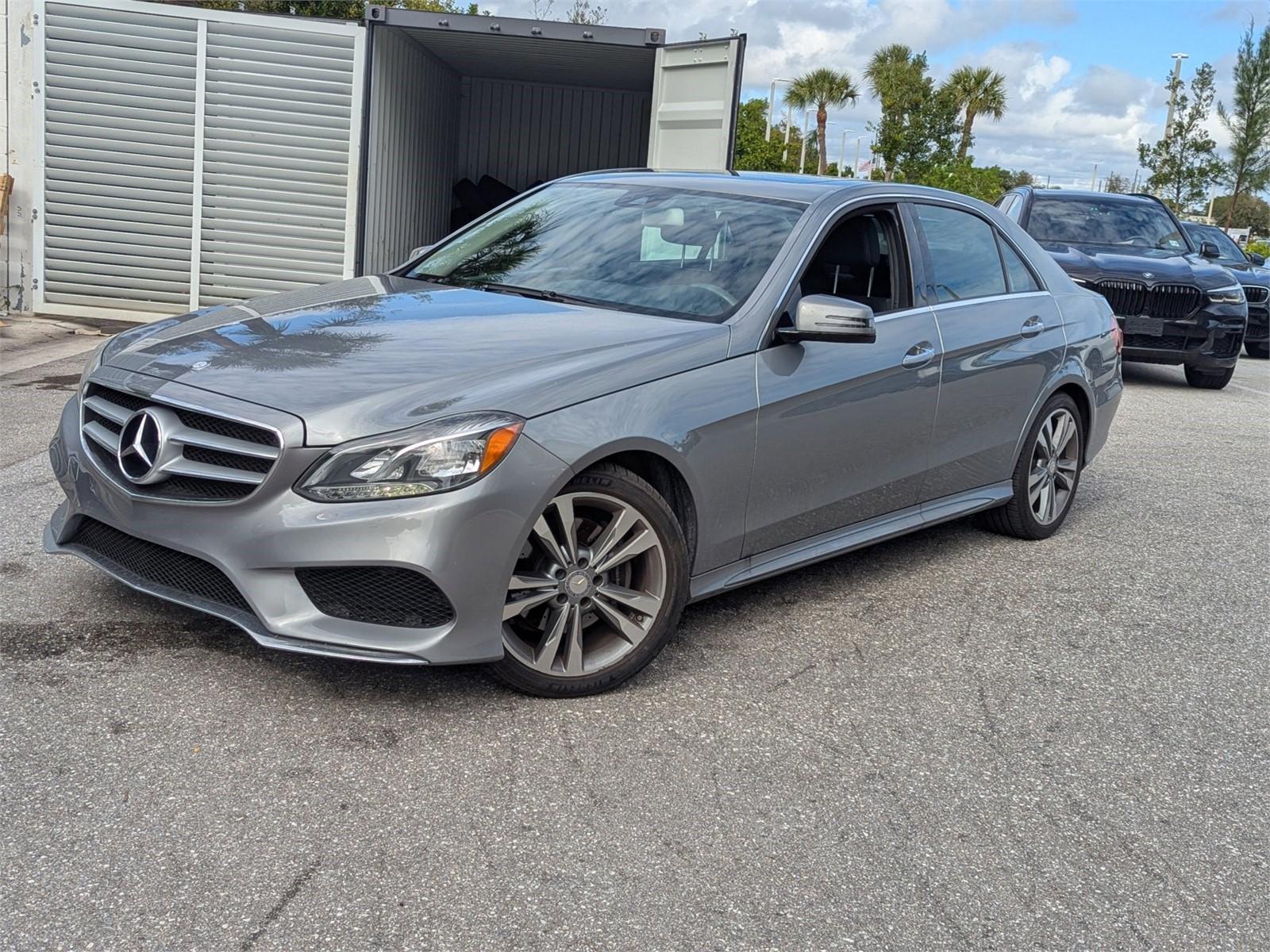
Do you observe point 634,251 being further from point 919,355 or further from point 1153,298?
point 1153,298

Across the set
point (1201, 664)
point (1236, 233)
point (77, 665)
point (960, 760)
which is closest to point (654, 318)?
point (960, 760)

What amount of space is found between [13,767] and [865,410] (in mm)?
2978

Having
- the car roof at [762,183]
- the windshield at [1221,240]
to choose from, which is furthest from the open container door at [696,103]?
the windshield at [1221,240]

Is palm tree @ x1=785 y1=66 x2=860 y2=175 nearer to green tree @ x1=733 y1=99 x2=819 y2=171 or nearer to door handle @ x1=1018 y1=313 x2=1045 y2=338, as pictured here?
green tree @ x1=733 y1=99 x2=819 y2=171

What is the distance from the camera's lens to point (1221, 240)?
62.4ft

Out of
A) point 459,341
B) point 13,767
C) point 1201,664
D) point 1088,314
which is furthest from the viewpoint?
point 1088,314

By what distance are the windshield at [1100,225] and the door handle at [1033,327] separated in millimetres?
7622

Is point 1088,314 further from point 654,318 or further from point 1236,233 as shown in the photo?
point 1236,233

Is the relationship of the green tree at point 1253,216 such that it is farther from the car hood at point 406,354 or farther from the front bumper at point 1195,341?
the car hood at point 406,354

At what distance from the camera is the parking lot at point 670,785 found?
2795mm

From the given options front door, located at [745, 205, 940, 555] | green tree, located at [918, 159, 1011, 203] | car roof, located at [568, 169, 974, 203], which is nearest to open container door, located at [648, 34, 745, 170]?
car roof, located at [568, 169, 974, 203]

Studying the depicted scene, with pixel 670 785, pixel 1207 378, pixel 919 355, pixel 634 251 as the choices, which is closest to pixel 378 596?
pixel 670 785

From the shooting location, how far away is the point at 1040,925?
292 centimetres

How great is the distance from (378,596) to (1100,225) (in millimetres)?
11725
